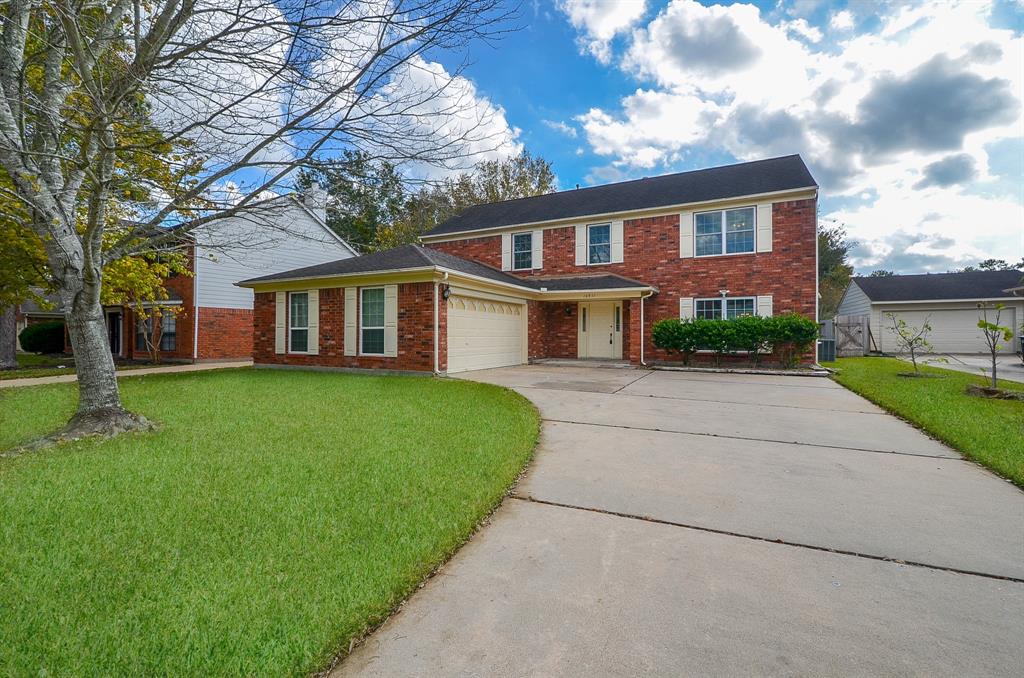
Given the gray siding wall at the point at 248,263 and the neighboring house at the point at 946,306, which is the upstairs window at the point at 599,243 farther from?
the neighboring house at the point at 946,306

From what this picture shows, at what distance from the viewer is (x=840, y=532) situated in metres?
2.82

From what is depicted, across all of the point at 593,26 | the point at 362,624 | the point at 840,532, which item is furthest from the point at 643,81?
the point at 362,624

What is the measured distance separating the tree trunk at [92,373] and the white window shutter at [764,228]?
1477 cm

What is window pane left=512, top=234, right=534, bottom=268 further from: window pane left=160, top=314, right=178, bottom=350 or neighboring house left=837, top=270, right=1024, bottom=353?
neighboring house left=837, top=270, right=1024, bottom=353

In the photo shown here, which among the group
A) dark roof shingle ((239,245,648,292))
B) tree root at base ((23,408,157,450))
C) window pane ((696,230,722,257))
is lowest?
tree root at base ((23,408,157,450))

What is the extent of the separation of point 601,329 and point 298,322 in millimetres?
9825

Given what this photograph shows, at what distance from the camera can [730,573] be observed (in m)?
2.35

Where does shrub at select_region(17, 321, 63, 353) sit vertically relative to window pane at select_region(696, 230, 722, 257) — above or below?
below

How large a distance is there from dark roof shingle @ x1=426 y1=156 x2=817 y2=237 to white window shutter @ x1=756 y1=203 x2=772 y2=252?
54cm

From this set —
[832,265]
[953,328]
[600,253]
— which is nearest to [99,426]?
[600,253]

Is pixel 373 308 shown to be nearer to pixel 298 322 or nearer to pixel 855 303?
pixel 298 322

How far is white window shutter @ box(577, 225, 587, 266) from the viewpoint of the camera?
1550 cm

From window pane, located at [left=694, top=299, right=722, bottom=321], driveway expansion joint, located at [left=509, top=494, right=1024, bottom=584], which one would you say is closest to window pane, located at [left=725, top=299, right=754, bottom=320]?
window pane, located at [left=694, top=299, right=722, bottom=321]

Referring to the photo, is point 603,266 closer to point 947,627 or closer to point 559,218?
point 559,218
